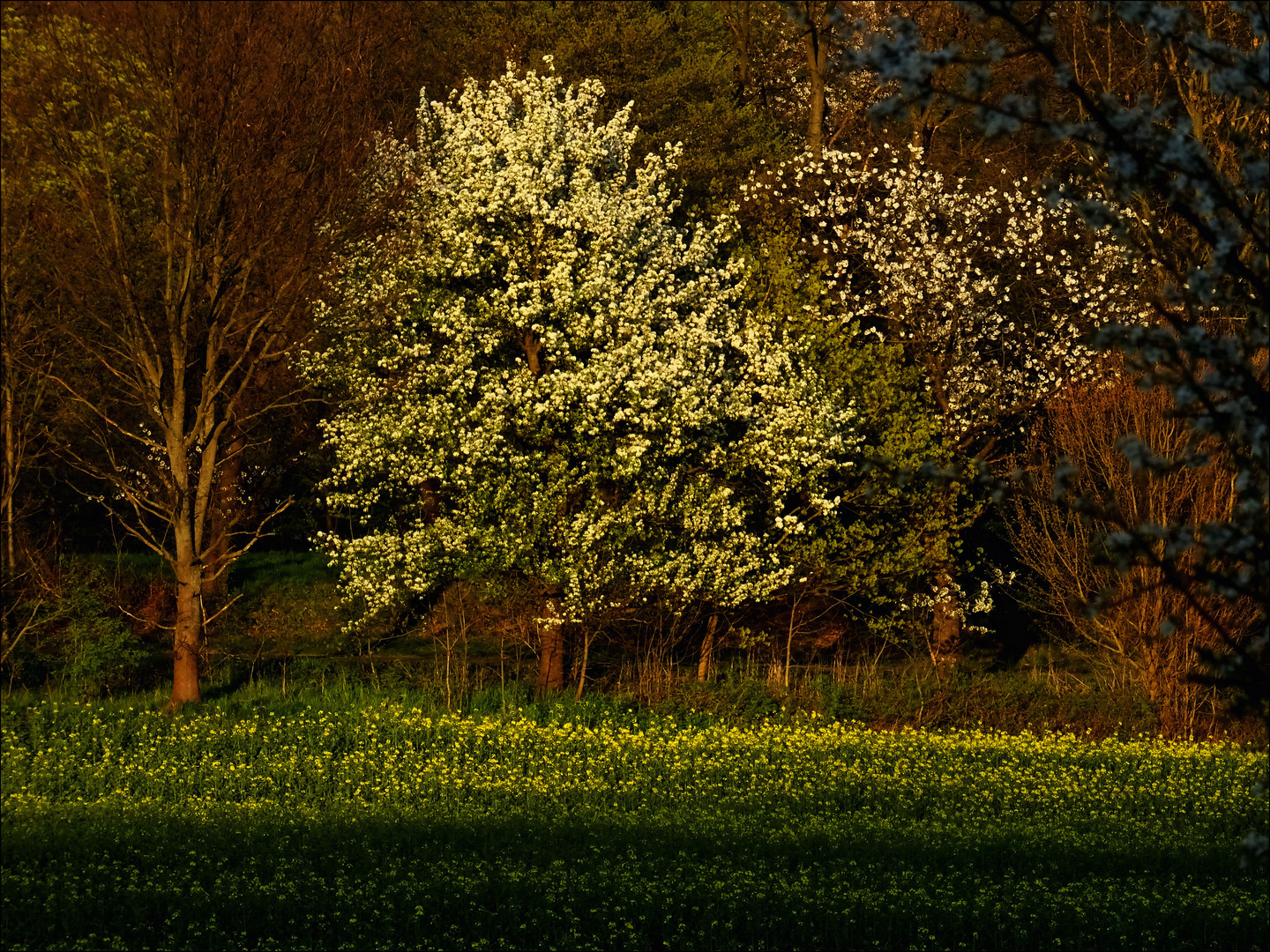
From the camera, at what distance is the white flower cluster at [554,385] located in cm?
2228

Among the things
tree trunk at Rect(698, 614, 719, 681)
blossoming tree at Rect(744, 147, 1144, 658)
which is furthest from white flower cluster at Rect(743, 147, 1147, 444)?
tree trunk at Rect(698, 614, 719, 681)

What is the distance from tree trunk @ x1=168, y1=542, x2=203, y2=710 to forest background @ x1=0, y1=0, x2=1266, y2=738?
2.3 inches

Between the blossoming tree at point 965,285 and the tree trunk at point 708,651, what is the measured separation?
5.49 metres

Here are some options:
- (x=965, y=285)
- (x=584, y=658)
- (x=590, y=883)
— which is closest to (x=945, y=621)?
(x=965, y=285)

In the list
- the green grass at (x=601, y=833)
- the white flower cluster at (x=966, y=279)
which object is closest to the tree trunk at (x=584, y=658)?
the green grass at (x=601, y=833)

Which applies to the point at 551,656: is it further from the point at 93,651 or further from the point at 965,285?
the point at 965,285

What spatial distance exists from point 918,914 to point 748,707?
10.4m

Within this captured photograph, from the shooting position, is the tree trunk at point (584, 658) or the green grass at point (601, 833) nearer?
the green grass at point (601, 833)

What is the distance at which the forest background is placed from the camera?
22141 mm

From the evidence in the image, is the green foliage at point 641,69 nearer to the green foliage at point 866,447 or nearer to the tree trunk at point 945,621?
the green foliage at point 866,447

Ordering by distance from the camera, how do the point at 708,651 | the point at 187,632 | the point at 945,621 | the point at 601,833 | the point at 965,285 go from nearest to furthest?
1. the point at 601,833
2. the point at 187,632
3. the point at 708,651
4. the point at 945,621
5. the point at 965,285

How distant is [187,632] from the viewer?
2191 centimetres

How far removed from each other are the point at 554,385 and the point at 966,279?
40.4 feet

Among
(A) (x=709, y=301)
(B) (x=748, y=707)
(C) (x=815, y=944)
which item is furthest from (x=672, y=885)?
(A) (x=709, y=301)
